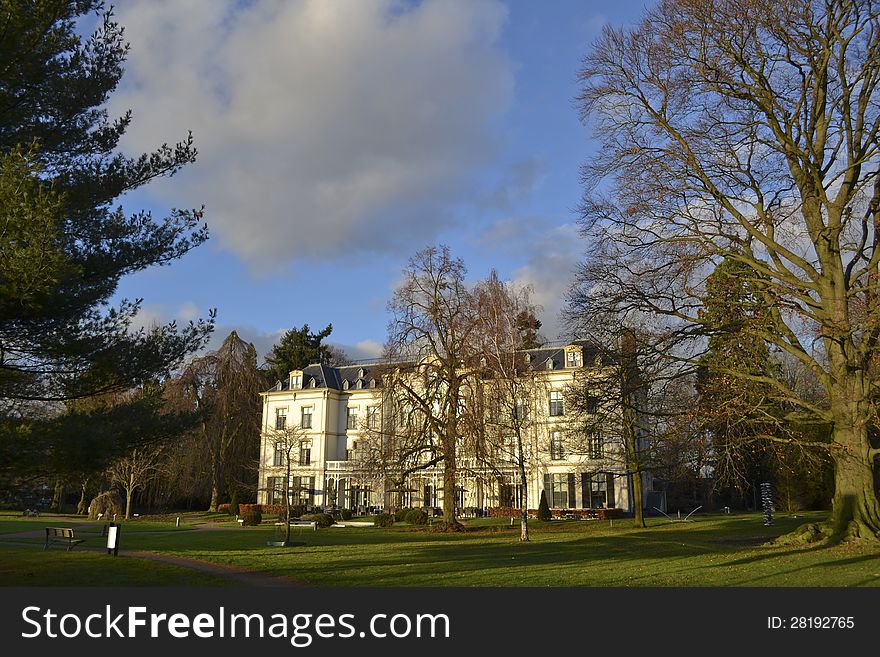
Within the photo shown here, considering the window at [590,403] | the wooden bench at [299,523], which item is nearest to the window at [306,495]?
the wooden bench at [299,523]

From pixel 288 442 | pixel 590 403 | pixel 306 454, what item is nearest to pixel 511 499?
pixel 288 442

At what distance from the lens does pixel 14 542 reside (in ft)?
84.0

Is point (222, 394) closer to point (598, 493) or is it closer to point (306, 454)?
point (306, 454)

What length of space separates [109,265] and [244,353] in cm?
4013

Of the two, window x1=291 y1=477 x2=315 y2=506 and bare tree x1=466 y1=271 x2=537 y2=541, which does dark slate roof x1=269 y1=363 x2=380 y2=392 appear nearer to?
window x1=291 y1=477 x2=315 y2=506

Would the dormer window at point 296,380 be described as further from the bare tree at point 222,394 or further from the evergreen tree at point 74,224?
the evergreen tree at point 74,224

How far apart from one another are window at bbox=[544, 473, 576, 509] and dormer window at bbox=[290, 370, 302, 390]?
22.7 m

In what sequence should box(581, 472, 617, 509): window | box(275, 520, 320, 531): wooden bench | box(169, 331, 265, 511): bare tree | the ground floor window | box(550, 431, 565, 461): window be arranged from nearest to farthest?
box(550, 431, 565, 461): window → box(275, 520, 320, 531): wooden bench → the ground floor window → box(581, 472, 617, 509): window → box(169, 331, 265, 511): bare tree

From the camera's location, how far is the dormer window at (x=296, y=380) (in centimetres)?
6009

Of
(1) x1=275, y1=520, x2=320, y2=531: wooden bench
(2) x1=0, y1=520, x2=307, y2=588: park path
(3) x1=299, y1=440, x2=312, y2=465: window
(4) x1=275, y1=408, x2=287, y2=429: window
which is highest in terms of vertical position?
(4) x1=275, y1=408, x2=287, y2=429: window

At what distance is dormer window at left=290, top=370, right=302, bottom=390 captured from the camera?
60.1 metres

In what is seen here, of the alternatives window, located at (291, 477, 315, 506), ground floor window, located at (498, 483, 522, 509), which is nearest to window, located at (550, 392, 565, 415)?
ground floor window, located at (498, 483, 522, 509)

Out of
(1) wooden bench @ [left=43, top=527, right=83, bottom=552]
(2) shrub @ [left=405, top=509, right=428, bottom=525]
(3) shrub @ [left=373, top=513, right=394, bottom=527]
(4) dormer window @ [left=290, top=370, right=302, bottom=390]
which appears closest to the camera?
(1) wooden bench @ [left=43, top=527, right=83, bottom=552]

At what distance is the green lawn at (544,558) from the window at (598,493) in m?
16.4
